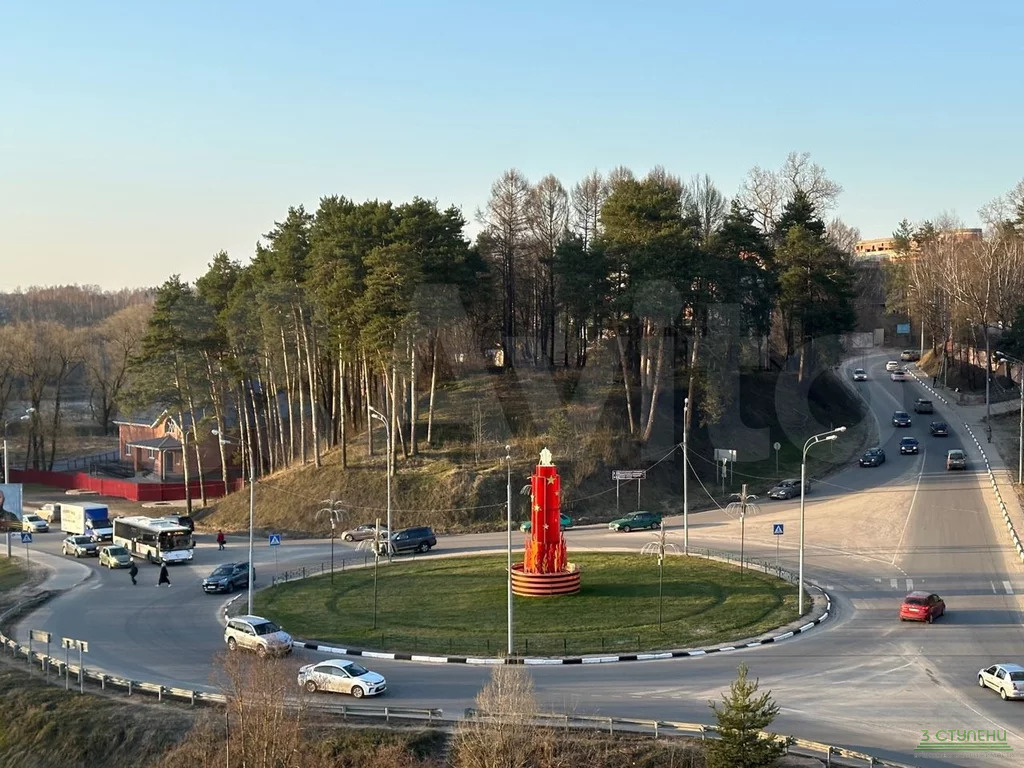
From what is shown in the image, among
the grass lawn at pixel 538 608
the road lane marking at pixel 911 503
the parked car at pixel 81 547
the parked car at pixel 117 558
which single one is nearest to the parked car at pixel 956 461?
the road lane marking at pixel 911 503

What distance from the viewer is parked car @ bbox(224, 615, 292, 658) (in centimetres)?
3228

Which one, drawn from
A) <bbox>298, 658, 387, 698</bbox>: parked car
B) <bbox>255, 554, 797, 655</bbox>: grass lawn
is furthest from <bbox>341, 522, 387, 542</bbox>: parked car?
<bbox>298, 658, 387, 698</bbox>: parked car

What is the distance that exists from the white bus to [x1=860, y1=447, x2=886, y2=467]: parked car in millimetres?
43235

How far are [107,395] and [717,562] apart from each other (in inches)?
3407

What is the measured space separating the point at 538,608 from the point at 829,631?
10.8 metres

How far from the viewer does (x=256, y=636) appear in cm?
3269

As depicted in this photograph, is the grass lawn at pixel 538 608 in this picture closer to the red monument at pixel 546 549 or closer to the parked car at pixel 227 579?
the red monument at pixel 546 549

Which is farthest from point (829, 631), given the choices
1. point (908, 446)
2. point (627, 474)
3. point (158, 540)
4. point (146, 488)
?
point (146, 488)

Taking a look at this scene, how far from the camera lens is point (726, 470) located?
64500 millimetres

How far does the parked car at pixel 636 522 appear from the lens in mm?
55781

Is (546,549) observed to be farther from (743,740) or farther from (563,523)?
(743,740)

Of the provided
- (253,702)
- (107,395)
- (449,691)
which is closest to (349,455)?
(449,691)

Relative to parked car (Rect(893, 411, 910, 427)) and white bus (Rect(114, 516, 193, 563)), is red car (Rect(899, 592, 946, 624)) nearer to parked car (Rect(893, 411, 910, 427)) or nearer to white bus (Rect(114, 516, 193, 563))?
white bus (Rect(114, 516, 193, 563))

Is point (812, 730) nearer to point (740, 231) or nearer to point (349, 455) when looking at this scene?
point (349, 455)
